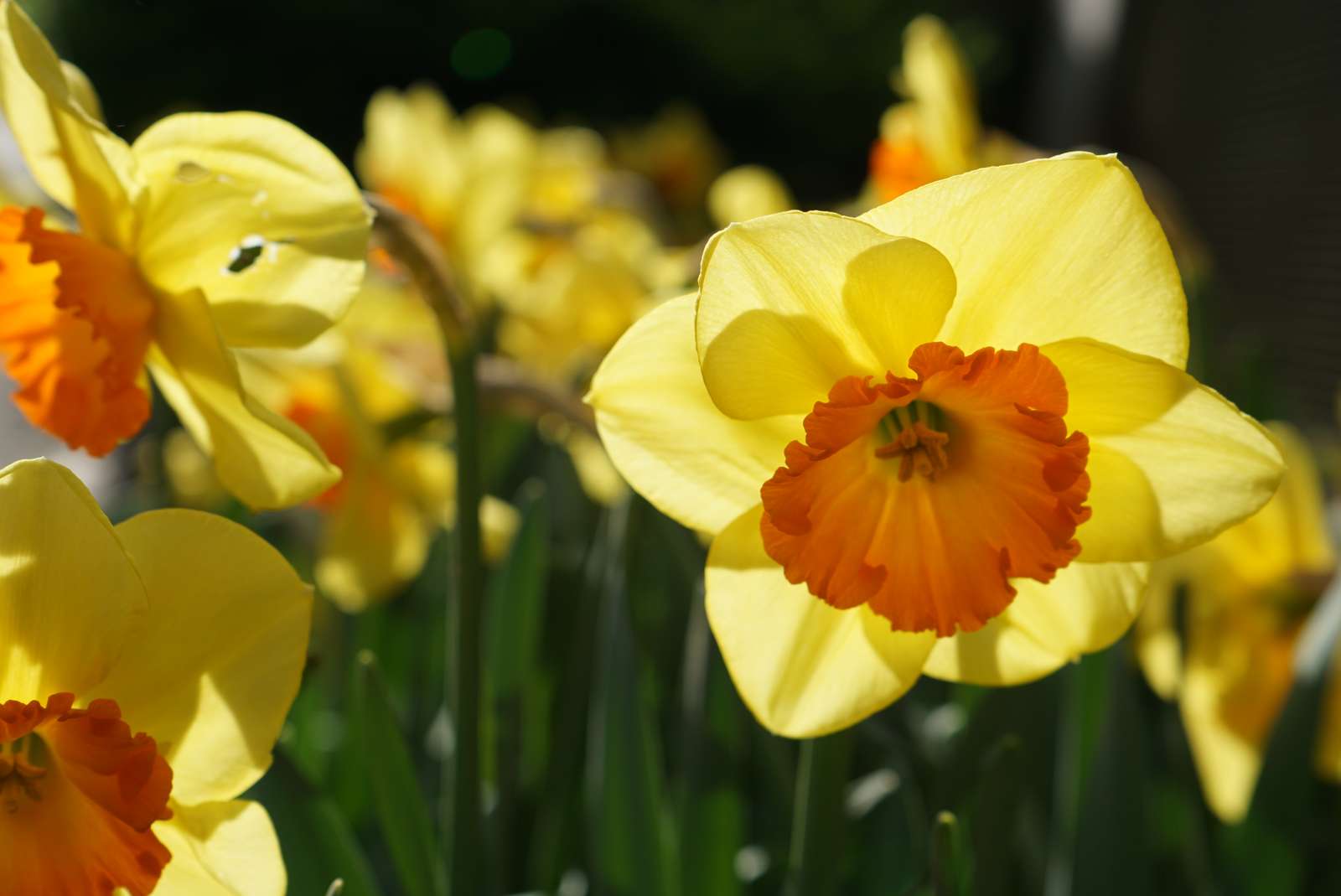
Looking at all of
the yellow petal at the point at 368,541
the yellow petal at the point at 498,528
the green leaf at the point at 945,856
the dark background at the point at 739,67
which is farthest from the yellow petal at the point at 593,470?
the dark background at the point at 739,67

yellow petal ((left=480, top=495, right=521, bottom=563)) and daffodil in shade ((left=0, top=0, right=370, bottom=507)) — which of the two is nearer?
daffodil in shade ((left=0, top=0, right=370, bottom=507))

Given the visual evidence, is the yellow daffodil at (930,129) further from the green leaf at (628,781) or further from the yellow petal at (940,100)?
the green leaf at (628,781)

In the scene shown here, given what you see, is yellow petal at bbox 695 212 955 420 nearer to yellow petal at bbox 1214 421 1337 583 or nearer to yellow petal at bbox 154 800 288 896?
yellow petal at bbox 154 800 288 896

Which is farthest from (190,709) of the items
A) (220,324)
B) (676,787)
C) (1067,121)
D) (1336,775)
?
(1067,121)

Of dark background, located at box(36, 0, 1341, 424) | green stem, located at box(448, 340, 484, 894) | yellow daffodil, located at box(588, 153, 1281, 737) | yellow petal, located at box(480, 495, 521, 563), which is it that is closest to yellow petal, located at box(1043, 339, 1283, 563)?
yellow daffodil, located at box(588, 153, 1281, 737)

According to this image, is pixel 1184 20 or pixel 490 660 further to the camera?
pixel 1184 20

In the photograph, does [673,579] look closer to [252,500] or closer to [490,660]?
[490,660]
